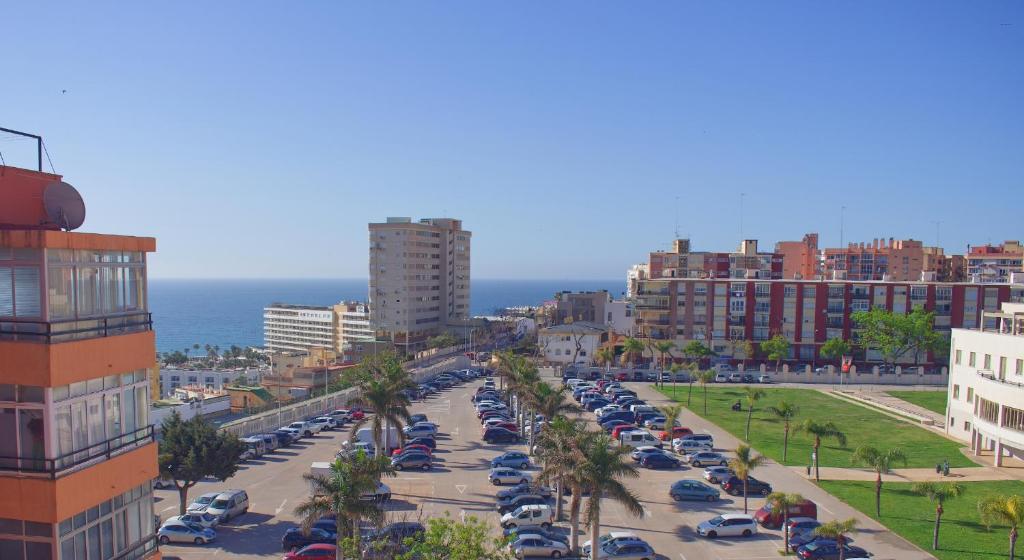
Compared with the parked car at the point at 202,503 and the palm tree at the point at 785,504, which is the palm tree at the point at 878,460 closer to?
the palm tree at the point at 785,504

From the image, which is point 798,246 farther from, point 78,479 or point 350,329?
point 78,479

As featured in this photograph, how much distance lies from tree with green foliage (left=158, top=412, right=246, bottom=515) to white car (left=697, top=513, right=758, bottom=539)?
19744 millimetres

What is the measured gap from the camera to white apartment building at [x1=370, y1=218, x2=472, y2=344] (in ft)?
348

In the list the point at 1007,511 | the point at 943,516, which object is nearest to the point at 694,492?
the point at 943,516

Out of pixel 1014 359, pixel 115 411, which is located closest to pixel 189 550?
pixel 115 411

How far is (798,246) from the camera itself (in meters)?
143

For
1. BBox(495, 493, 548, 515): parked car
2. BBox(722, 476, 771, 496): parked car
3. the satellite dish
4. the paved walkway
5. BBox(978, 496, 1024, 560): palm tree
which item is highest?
the satellite dish

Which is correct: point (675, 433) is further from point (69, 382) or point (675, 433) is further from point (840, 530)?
point (69, 382)

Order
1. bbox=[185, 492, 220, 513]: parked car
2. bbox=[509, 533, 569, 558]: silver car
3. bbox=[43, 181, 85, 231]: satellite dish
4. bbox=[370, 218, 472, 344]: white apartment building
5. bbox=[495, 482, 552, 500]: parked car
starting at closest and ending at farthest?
bbox=[43, 181, 85, 231]: satellite dish
bbox=[509, 533, 569, 558]: silver car
bbox=[185, 492, 220, 513]: parked car
bbox=[495, 482, 552, 500]: parked car
bbox=[370, 218, 472, 344]: white apartment building

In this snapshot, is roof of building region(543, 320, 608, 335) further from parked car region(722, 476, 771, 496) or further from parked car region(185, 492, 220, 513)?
parked car region(185, 492, 220, 513)

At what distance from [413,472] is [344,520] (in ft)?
51.9

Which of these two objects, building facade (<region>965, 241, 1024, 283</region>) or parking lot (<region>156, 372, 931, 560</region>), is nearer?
parking lot (<region>156, 372, 931, 560</region>)

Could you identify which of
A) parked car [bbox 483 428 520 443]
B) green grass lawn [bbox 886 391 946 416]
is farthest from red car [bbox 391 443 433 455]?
green grass lawn [bbox 886 391 946 416]

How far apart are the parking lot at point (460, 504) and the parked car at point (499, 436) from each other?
64 centimetres
